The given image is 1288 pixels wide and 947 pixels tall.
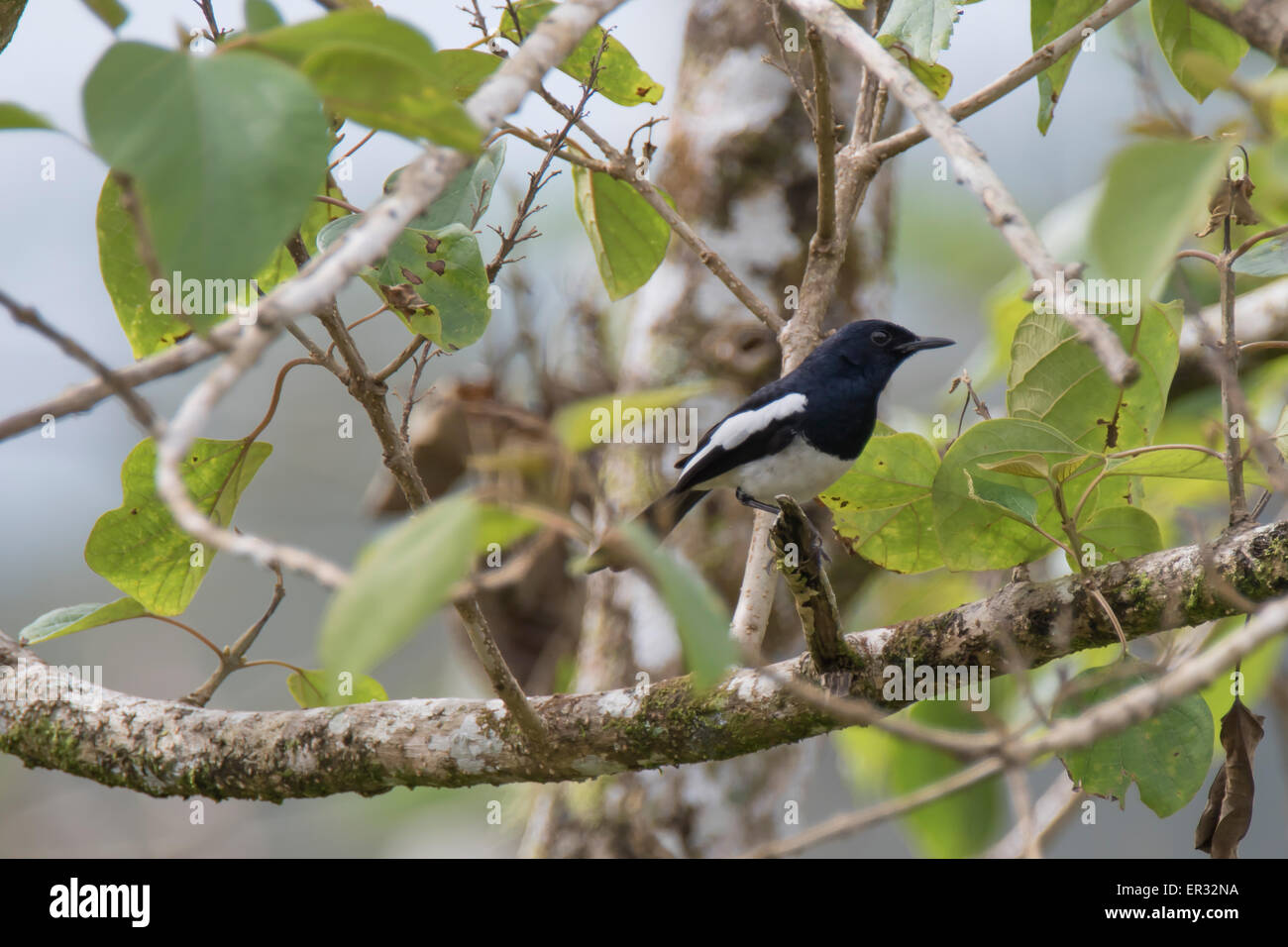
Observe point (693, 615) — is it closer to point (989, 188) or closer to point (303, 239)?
point (989, 188)

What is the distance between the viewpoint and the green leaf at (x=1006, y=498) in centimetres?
216

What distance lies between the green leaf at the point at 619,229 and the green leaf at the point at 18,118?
1.77 metres

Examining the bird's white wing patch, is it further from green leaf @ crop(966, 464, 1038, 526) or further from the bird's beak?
green leaf @ crop(966, 464, 1038, 526)

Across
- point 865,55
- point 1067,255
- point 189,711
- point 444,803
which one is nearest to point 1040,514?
point 865,55

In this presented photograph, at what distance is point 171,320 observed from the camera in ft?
7.32

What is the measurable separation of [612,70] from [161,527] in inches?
62.4

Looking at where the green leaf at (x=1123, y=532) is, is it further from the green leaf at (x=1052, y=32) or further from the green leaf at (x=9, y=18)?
the green leaf at (x=9, y=18)

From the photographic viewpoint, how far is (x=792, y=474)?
3.40 m

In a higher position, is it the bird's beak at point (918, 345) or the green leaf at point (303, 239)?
the bird's beak at point (918, 345)

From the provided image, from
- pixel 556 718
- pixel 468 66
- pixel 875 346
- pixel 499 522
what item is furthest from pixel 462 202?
pixel 875 346

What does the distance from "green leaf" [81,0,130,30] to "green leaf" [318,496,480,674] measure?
0.78 m

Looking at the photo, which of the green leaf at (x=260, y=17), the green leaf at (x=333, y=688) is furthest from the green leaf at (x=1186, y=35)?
the green leaf at (x=333, y=688)

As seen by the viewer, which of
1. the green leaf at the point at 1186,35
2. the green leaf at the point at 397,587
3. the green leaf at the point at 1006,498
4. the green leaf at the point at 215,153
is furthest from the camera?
the green leaf at the point at 1186,35
